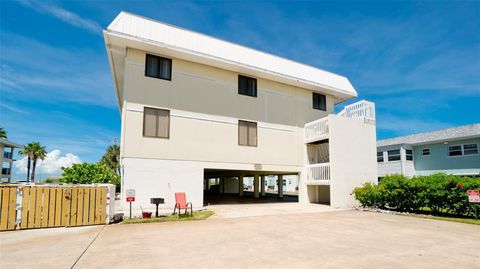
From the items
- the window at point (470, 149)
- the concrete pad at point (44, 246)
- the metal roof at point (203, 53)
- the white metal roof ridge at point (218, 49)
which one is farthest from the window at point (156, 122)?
the window at point (470, 149)

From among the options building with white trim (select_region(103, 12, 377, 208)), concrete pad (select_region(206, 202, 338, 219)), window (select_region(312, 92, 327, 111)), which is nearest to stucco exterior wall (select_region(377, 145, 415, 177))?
building with white trim (select_region(103, 12, 377, 208))

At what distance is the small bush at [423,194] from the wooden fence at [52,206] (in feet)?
41.2

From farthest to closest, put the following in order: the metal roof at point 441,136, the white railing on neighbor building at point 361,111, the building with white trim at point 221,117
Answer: the metal roof at point 441,136 < the white railing on neighbor building at point 361,111 < the building with white trim at point 221,117

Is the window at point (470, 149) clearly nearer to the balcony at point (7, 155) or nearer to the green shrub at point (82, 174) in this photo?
the green shrub at point (82, 174)

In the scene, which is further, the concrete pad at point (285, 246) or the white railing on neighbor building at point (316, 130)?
the white railing on neighbor building at point (316, 130)

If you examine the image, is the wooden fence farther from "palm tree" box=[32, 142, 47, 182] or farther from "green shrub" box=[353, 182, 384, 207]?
"palm tree" box=[32, 142, 47, 182]

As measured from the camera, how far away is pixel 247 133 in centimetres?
1620

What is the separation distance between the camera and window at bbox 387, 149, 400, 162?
2859 centimetres

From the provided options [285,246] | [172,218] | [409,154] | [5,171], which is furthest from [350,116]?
[5,171]

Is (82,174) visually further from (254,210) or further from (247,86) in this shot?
(254,210)

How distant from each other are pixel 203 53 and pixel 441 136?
24405mm

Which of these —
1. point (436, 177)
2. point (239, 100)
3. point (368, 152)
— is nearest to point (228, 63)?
point (239, 100)

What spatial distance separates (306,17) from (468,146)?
20144 millimetres

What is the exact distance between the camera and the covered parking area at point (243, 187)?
20.3 meters
